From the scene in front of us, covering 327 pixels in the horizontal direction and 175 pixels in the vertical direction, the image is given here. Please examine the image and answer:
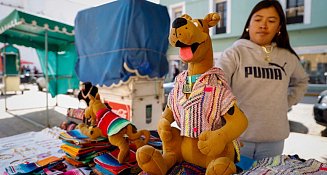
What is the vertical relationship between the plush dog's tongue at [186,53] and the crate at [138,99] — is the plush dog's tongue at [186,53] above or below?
above

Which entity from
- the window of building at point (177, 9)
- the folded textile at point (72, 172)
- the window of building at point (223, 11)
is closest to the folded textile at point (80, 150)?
the folded textile at point (72, 172)

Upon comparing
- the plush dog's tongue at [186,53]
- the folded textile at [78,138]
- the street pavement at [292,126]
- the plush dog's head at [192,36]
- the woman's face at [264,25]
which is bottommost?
the street pavement at [292,126]

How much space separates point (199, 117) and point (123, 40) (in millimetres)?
2124

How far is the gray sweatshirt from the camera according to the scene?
1242mm

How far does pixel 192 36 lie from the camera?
2.61 ft

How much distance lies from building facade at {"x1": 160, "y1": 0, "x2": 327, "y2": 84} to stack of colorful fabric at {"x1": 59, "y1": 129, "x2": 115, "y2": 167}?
23.1 ft

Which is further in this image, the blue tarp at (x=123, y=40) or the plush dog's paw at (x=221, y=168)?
the blue tarp at (x=123, y=40)

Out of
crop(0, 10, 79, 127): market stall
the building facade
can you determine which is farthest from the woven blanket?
the building facade

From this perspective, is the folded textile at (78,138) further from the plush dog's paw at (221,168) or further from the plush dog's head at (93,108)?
the plush dog's paw at (221,168)

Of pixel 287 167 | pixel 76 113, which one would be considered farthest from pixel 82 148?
pixel 76 113

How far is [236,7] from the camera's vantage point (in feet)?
32.6

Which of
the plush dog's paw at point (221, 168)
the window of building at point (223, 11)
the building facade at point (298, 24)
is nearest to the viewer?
the plush dog's paw at point (221, 168)

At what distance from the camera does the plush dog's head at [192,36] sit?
2.60ft

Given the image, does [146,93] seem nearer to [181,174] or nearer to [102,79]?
[102,79]
